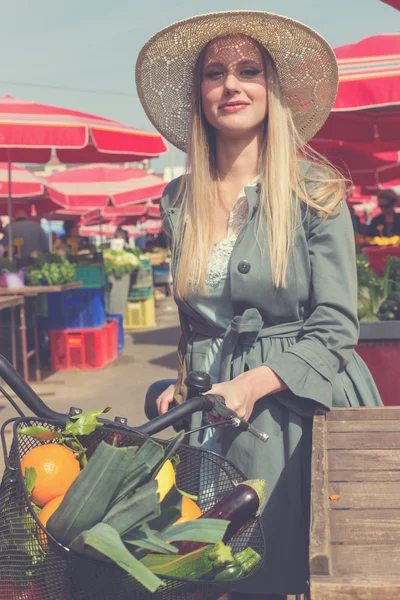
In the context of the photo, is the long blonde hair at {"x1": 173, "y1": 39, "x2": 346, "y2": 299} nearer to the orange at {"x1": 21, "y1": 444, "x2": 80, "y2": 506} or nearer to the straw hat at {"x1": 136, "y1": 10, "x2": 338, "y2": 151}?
the straw hat at {"x1": 136, "y1": 10, "x2": 338, "y2": 151}

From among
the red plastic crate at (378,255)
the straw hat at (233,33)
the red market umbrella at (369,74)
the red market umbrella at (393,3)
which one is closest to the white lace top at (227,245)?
the straw hat at (233,33)

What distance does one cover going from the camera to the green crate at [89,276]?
10.1 meters

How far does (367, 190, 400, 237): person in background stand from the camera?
11.4m

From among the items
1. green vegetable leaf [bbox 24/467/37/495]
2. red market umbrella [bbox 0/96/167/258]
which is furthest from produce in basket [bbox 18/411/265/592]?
red market umbrella [bbox 0/96/167/258]

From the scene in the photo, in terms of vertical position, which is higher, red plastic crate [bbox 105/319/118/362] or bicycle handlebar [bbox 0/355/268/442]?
bicycle handlebar [bbox 0/355/268/442]

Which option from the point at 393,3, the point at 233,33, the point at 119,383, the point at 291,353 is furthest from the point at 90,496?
the point at 119,383

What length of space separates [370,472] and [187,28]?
1465 millimetres

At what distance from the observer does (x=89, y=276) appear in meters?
10.1

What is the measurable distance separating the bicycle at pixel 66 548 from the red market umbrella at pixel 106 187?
13.8m

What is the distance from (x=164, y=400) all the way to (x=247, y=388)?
0.32 meters

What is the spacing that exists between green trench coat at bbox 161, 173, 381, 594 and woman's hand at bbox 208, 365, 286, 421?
0.10 ft

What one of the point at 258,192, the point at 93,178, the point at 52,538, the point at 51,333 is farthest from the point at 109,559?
the point at 93,178

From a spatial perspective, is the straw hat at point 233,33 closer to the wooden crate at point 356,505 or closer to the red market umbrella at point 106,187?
the wooden crate at point 356,505

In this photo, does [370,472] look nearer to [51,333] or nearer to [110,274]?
[51,333]
